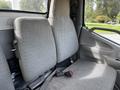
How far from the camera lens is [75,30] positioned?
8.34 feet

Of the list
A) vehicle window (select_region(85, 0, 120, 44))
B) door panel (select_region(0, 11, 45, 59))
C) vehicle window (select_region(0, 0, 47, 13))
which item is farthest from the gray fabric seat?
door panel (select_region(0, 11, 45, 59))

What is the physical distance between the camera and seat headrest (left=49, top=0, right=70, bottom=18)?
2.09 m

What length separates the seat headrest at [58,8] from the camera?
209 centimetres

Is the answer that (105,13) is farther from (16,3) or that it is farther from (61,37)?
(16,3)

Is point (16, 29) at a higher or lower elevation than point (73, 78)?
higher

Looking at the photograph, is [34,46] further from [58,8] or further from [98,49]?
[98,49]

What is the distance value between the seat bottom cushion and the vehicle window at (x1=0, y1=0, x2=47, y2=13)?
710mm

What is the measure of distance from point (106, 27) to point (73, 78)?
83cm

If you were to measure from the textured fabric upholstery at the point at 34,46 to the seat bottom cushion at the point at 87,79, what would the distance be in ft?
0.60

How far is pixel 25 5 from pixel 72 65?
890mm

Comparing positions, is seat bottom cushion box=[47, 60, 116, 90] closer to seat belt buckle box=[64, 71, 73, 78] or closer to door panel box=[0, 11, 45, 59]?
seat belt buckle box=[64, 71, 73, 78]

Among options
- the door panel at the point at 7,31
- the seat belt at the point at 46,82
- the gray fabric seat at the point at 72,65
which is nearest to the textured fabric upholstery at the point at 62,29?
the gray fabric seat at the point at 72,65

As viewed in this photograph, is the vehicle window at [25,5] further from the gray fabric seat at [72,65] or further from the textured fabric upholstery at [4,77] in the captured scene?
the textured fabric upholstery at [4,77]

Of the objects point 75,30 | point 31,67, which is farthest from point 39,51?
point 75,30
